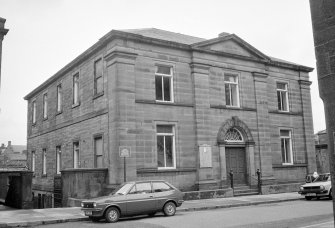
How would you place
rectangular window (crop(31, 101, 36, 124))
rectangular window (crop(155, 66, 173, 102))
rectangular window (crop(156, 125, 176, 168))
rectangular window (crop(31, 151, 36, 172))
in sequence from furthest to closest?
rectangular window (crop(31, 101, 36, 124)), rectangular window (crop(31, 151, 36, 172)), rectangular window (crop(155, 66, 173, 102)), rectangular window (crop(156, 125, 176, 168))

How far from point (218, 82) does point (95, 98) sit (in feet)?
25.2

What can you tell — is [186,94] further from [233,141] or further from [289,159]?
[289,159]

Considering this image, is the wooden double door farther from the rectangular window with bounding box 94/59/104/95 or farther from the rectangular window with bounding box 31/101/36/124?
the rectangular window with bounding box 31/101/36/124

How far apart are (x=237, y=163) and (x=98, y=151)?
28.8ft

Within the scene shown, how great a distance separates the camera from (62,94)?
2747 centimetres

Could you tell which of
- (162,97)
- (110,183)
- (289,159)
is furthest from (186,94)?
(289,159)

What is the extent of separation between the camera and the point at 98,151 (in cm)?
2158

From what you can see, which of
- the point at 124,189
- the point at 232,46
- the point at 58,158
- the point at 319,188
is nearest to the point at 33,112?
the point at 58,158

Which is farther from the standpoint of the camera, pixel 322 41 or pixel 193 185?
pixel 193 185

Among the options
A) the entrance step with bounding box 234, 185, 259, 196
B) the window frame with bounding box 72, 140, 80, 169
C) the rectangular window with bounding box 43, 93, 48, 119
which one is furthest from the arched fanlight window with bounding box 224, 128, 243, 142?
the rectangular window with bounding box 43, 93, 48, 119

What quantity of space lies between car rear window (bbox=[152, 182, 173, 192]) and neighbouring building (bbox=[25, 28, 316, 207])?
3.11m

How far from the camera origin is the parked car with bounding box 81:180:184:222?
13516mm

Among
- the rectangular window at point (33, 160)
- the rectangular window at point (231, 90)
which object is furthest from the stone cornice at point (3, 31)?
the rectangular window at point (33, 160)

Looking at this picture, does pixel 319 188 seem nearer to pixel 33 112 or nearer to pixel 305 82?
pixel 305 82
